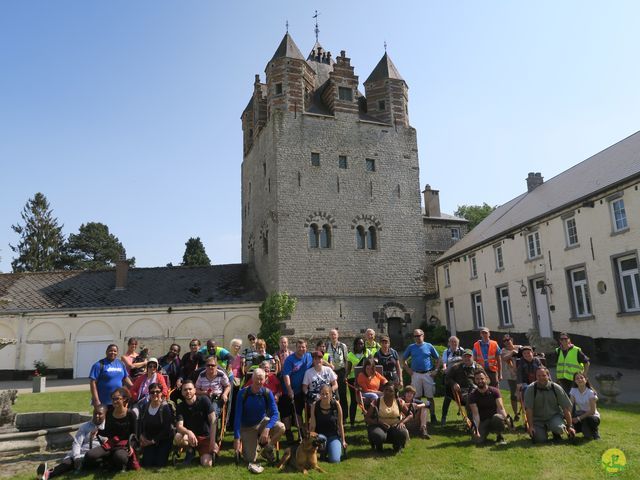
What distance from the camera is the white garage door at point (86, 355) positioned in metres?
25.2

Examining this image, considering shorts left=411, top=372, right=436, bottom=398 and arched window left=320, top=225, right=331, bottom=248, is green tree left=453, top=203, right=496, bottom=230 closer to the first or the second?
arched window left=320, top=225, right=331, bottom=248

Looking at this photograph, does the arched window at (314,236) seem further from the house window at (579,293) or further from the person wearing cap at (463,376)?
the person wearing cap at (463,376)

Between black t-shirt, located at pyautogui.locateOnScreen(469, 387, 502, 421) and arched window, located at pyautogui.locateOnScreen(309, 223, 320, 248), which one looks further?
arched window, located at pyautogui.locateOnScreen(309, 223, 320, 248)

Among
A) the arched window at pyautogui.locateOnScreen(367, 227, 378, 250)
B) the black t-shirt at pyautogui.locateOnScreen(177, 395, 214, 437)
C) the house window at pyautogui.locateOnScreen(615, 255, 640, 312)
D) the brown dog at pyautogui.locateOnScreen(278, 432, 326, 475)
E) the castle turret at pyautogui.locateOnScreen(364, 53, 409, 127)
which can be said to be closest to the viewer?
the brown dog at pyautogui.locateOnScreen(278, 432, 326, 475)

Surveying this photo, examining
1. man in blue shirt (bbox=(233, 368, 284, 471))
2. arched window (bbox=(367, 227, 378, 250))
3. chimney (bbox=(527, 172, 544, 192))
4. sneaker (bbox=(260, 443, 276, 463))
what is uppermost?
chimney (bbox=(527, 172, 544, 192))

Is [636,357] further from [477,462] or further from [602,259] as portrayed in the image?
[477,462]

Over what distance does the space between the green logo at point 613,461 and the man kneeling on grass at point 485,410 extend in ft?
5.02

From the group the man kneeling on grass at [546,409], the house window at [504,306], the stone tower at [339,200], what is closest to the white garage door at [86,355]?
the stone tower at [339,200]

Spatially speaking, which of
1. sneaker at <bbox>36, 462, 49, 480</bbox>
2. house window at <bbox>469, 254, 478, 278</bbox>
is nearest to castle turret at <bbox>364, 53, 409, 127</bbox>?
house window at <bbox>469, 254, 478, 278</bbox>

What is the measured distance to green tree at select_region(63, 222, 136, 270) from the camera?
54.9 meters

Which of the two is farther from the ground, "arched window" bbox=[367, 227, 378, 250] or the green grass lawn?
"arched window" bbox=[367, 227, 378, 250]

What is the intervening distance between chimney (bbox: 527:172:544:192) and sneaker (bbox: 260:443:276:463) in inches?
924

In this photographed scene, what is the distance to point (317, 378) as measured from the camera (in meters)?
8.49

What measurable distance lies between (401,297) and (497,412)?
58.9 ft
